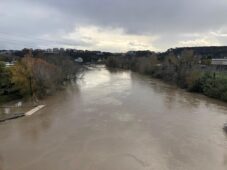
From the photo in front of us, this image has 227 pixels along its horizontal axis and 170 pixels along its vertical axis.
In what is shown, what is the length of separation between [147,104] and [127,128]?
23.5 ft

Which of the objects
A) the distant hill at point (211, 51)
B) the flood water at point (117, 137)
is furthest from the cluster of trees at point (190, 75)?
the distant hill at point (211, 51)

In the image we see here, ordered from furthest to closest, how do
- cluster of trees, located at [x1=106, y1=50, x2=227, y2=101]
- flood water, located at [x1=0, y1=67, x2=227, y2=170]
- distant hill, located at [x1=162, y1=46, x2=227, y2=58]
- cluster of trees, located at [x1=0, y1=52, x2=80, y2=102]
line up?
distant hill, located at [x1=162, y1=46, x2=227, y2=58], cluster of trees, located at [x1=106, y1=50, x2=227, y2=101], cluster of trees, located at [x1=0, y1=52, x2=80, y2=102], flood water, located at [x1=0, y1=67, x2=227, y2=170]

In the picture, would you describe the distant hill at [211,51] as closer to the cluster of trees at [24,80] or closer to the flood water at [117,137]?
the cluster of trees at [24,80]

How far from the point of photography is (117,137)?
13.6 m

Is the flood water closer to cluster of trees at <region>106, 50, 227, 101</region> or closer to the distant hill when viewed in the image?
cluster of trees at <region>106, 50, 227, 101</region>

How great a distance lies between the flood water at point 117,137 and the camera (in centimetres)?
1084

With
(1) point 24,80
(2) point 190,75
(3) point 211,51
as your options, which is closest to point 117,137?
(1) point 24,80

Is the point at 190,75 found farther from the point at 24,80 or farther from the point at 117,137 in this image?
the point at 117,137

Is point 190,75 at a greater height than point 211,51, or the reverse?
point 211,51

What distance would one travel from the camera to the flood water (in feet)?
35.6

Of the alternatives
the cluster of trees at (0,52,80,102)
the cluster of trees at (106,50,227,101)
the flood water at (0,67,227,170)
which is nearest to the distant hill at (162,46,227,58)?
the cluster of trees at (106,50,227,101)

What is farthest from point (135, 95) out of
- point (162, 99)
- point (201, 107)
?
point (201, 107)

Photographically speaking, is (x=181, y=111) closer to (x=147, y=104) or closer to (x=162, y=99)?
(x=147, y=104)

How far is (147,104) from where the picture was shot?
21828 mm
